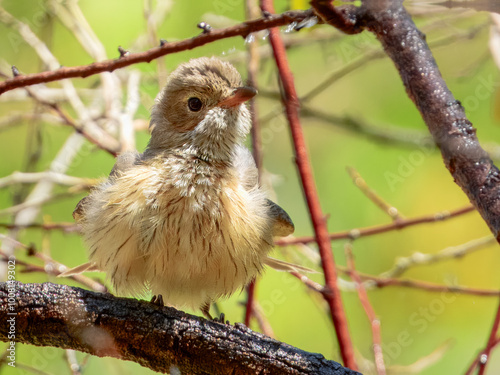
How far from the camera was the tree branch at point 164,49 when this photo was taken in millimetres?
1907

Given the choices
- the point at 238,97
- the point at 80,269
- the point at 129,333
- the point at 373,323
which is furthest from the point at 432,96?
the point at 80,269

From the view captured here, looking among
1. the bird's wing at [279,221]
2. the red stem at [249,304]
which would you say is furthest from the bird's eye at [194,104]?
the red stem at [249,304]

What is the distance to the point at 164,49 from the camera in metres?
1.95

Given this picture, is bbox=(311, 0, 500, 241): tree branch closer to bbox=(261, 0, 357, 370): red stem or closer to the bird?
bbox=(261, 0, 357, 370): red stem

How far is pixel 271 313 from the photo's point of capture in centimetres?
495

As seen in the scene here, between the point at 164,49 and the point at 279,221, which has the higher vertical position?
the point at 279,221

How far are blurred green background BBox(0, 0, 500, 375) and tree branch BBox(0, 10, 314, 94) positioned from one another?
2464mm

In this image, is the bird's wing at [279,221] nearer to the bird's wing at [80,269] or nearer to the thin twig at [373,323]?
the thin twig at [373,323]

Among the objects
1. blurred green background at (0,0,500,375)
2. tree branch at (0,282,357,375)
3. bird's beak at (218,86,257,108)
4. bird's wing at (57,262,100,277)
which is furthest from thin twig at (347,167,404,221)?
bird's wing at (57,262,100,277)

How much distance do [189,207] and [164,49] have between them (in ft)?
3.75

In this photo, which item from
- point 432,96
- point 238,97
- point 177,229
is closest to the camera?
point 432,96

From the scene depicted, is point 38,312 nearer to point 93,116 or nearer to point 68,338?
point 68,338

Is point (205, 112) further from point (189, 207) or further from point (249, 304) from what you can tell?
point (249, 304)

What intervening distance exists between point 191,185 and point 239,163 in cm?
52
